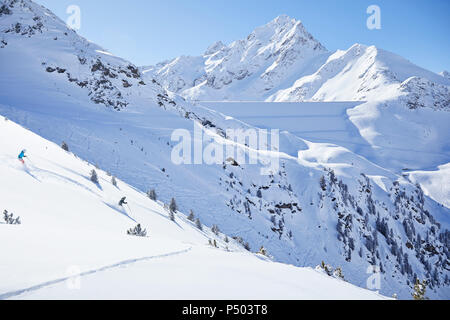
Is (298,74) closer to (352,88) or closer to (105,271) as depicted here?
(352,88)

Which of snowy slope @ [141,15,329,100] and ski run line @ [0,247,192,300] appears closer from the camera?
ski run line @ [0,247,192,300]

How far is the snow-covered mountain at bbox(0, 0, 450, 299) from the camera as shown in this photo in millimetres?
16031

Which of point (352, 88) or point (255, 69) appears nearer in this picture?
point (352, 88)

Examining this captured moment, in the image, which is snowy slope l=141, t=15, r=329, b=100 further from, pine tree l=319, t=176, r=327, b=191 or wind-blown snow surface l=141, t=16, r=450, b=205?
pine tree l=319, t=176, r=327, b=191

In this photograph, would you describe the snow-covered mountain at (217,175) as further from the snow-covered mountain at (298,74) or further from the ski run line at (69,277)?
the snow-covered mountain at (298,74)

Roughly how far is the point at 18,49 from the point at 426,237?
45352 mm

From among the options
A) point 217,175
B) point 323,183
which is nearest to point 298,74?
point 323,183

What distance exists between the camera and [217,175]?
19219mm

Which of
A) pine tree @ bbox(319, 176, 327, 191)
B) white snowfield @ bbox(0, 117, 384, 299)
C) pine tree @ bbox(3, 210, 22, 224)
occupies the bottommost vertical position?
white snowfield @ bbox(0, 117, 384, 299)

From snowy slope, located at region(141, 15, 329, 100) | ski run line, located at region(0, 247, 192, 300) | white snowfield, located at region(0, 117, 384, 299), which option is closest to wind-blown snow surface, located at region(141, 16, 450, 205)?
snowy slope, located at region(141, 15, 329, 100)

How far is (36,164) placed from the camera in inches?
321

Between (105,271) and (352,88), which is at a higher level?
(352,88)
